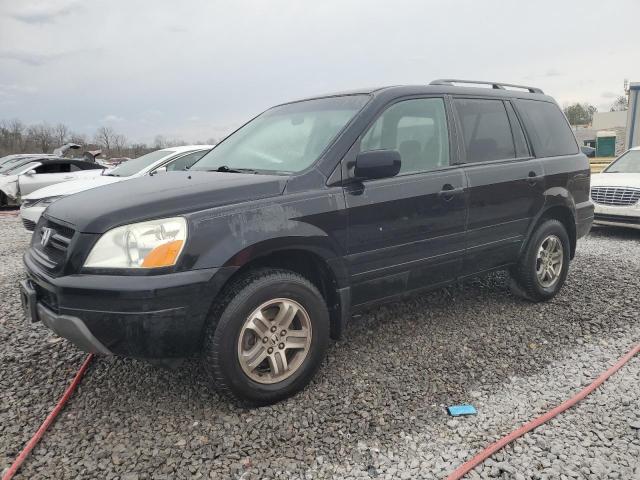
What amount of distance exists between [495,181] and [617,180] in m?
5.86

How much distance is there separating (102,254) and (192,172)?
1.17 metres

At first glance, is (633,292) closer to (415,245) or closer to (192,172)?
(415,245)

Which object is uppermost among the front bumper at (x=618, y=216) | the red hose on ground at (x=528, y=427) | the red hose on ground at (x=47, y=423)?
the front bumper at (x=618, y=216)

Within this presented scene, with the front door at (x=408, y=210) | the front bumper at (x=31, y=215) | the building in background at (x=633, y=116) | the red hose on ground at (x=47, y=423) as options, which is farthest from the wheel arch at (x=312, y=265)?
the building in background at (x=633, y=116)

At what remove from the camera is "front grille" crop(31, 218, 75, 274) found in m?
2.71

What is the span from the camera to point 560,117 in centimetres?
496

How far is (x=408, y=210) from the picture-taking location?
135 inches

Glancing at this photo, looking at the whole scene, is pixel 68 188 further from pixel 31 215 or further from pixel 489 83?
pixel 489 83

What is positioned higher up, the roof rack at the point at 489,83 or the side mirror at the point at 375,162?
the roof rack at the point at 489,83

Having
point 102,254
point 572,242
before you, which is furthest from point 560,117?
point 102,254

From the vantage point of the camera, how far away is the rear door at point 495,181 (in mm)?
3908

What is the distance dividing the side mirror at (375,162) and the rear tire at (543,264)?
2.04 metres

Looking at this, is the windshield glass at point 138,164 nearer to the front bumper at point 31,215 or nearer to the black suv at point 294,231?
the front bumper at point 31,215

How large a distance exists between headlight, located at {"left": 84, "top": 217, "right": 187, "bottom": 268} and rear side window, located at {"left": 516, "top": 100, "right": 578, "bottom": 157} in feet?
11.1
